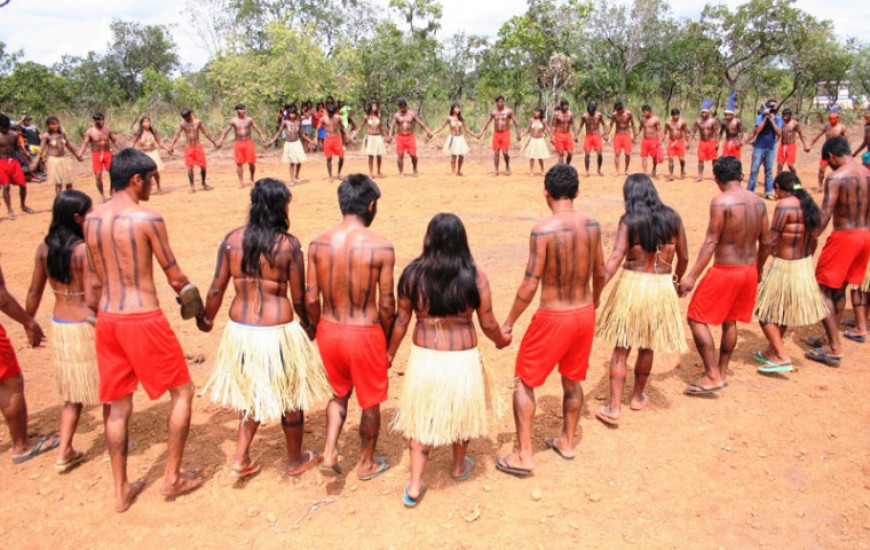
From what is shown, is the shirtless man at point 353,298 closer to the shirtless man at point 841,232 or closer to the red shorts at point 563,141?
the shirtless man at point 841,232

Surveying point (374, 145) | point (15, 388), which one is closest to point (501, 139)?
point (374, 145)

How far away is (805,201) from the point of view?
4719 mm

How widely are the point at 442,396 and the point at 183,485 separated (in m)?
1.57

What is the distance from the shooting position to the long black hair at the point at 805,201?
471cm

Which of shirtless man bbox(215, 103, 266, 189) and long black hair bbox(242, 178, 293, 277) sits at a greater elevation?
shirtless man bbox(215, 103, 266, 189)

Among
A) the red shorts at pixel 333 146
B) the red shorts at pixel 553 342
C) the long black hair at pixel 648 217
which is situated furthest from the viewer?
the red shorts at pixel 333 146

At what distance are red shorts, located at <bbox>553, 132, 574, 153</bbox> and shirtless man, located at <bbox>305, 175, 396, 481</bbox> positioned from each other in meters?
10.8

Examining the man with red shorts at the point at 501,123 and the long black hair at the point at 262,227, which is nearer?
the long black hair at the point at 262,227

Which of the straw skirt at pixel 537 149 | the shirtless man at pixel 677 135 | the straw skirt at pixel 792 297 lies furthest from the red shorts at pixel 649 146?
the straw skirt at pixel 792 297

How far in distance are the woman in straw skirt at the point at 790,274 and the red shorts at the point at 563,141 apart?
340 inches

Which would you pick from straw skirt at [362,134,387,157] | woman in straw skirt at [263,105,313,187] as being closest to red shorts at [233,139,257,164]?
woman in straw skirt at [263,105,313,187]

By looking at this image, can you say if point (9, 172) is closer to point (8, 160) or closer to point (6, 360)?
point (8, 160)

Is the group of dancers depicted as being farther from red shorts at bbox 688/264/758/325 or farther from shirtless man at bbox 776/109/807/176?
shirtless man at bbox 776/109/807/176

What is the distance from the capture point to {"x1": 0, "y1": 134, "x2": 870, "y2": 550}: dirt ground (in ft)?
10.1
